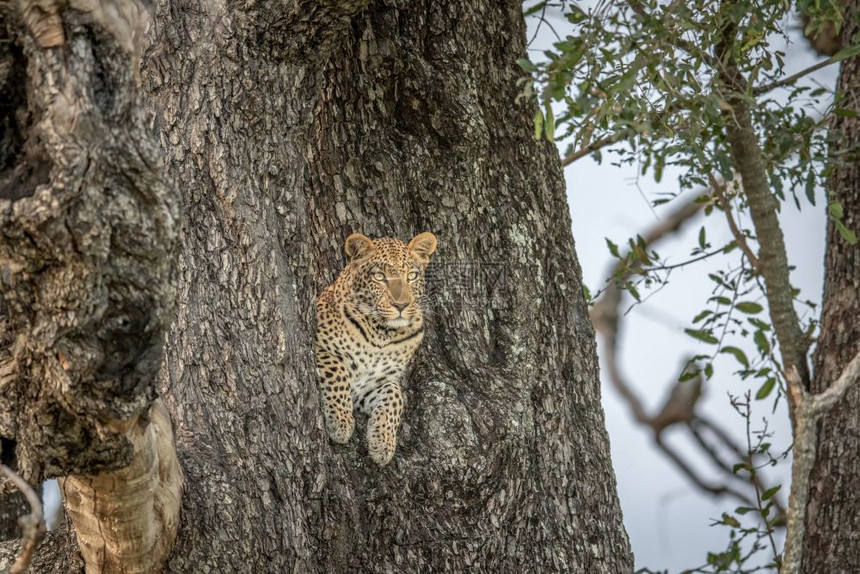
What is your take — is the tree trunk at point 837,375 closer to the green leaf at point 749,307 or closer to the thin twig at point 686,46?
the green leaf at point 749,307

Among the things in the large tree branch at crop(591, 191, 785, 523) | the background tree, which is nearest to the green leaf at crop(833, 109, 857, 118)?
the background tree

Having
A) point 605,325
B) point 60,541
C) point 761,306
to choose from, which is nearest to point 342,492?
point 60,541

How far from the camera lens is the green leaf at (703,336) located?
239 inches

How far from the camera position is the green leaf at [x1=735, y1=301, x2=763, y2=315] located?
20.0ft

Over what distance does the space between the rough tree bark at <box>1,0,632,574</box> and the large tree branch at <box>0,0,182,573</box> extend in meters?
0.83

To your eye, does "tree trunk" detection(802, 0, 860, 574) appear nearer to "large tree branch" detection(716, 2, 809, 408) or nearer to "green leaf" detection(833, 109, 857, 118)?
"green leaf" detection(833, 109, 857, 118)

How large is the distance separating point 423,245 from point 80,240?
2317mm

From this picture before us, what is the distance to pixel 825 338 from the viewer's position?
585 centimetres

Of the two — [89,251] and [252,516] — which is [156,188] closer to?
[89,251]

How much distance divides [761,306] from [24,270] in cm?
424

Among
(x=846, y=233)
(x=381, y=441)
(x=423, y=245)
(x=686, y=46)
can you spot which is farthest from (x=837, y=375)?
(x=381, y=441)

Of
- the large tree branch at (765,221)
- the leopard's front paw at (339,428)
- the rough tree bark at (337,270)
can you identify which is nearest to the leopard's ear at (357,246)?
the rough tree bark at (337,270)

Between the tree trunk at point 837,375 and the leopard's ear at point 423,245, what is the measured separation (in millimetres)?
2193

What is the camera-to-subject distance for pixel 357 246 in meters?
4.91
